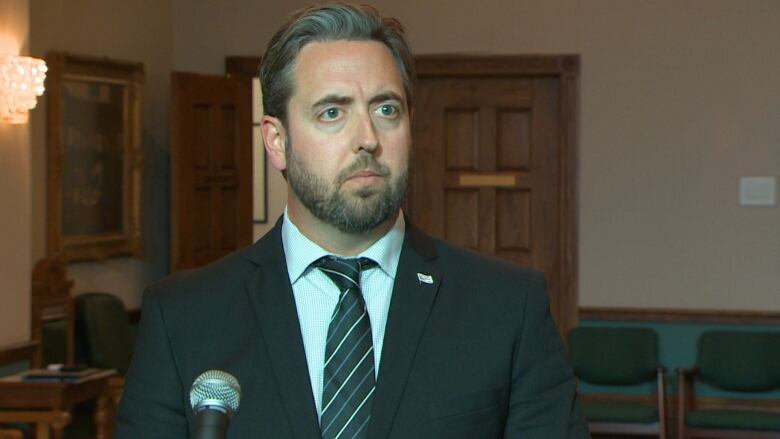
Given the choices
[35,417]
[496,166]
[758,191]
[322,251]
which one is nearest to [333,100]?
[322,251]

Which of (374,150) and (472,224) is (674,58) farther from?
(374,150)

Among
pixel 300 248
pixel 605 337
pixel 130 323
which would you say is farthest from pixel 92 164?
pixel 300 248

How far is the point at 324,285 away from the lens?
1984mm

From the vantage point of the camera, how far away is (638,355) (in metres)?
8.26

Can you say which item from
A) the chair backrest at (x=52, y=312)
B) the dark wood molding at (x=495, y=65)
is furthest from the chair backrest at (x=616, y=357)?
the chair backrest at (x=52, y=312)

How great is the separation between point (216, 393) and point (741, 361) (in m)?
7.16

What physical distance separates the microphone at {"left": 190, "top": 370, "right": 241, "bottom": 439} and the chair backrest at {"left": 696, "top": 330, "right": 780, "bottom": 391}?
709cm

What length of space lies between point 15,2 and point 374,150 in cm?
512

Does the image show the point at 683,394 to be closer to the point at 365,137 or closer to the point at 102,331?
the point at 102,331

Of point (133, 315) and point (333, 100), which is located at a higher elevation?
point (333, 100)

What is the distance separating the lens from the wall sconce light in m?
6.44

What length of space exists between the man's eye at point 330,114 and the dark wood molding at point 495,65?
6.77 m

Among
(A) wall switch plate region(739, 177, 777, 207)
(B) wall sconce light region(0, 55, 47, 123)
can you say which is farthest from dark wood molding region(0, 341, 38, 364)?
(A) wall switch plate region(739, 177, 777, 207)

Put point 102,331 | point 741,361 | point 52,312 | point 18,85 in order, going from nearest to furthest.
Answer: point 18,85
point 52,312
point 102,331
point 741,361
